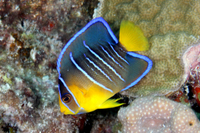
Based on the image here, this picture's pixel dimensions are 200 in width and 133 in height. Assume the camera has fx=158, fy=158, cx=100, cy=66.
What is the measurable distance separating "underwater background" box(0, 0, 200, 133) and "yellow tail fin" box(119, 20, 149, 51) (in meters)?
0.35

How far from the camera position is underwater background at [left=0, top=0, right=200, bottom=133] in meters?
1.96

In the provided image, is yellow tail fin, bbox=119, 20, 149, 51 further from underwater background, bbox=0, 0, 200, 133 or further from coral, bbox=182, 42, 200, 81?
coral, bbox=182, 42, 200, 81

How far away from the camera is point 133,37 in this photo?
6.92 feet

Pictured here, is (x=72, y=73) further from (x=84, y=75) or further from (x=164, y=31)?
(x=164, y=31)

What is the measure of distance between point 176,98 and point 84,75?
1515 millimetres

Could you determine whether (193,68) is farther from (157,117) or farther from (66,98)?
(66,98)

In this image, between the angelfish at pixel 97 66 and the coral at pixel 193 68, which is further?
the coral at pixel 193 68

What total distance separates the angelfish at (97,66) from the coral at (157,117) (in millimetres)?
258

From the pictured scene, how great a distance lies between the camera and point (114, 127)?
2.49 m

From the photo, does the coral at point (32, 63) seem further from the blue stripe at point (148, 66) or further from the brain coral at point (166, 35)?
the brain coral at point (166, 35)

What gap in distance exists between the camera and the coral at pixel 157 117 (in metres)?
1.80

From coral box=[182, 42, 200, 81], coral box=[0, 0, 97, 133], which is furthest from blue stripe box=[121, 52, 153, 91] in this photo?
coral box=[0, 0, 97, 133]

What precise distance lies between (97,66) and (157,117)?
0.98m

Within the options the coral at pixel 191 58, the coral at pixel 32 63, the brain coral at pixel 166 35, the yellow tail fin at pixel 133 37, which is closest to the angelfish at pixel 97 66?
the yellow tail fin at pixel 133 37
